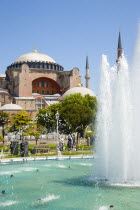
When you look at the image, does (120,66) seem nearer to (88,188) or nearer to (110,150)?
(110,150)

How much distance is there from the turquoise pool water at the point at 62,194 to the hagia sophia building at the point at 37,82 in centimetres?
3975

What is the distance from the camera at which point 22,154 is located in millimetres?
16031

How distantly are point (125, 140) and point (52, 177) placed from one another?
2837mm

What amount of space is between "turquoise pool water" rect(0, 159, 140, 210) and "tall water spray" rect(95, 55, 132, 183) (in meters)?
0.75

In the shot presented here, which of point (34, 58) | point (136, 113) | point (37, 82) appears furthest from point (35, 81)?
point (136, 113)

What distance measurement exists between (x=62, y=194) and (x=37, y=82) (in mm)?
52248

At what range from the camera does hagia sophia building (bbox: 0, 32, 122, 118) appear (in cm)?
5025

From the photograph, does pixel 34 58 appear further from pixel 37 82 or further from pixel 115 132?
pixel 115 132

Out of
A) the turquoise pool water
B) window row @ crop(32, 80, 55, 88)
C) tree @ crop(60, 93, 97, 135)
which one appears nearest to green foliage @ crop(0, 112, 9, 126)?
→ tree @ crop(60, 93, 97, 135)

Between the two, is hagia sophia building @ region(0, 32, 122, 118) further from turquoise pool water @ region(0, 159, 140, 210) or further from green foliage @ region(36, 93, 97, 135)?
turquoise pool water @ region(0, 159, 140, 210)

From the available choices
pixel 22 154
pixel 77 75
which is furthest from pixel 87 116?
pixel 77 75

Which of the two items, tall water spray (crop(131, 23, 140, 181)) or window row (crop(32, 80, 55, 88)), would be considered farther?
window row (crop(32, 80, 55, 88))

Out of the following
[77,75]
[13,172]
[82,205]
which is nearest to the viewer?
[82,205]

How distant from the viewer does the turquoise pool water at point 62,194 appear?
19.9ft
